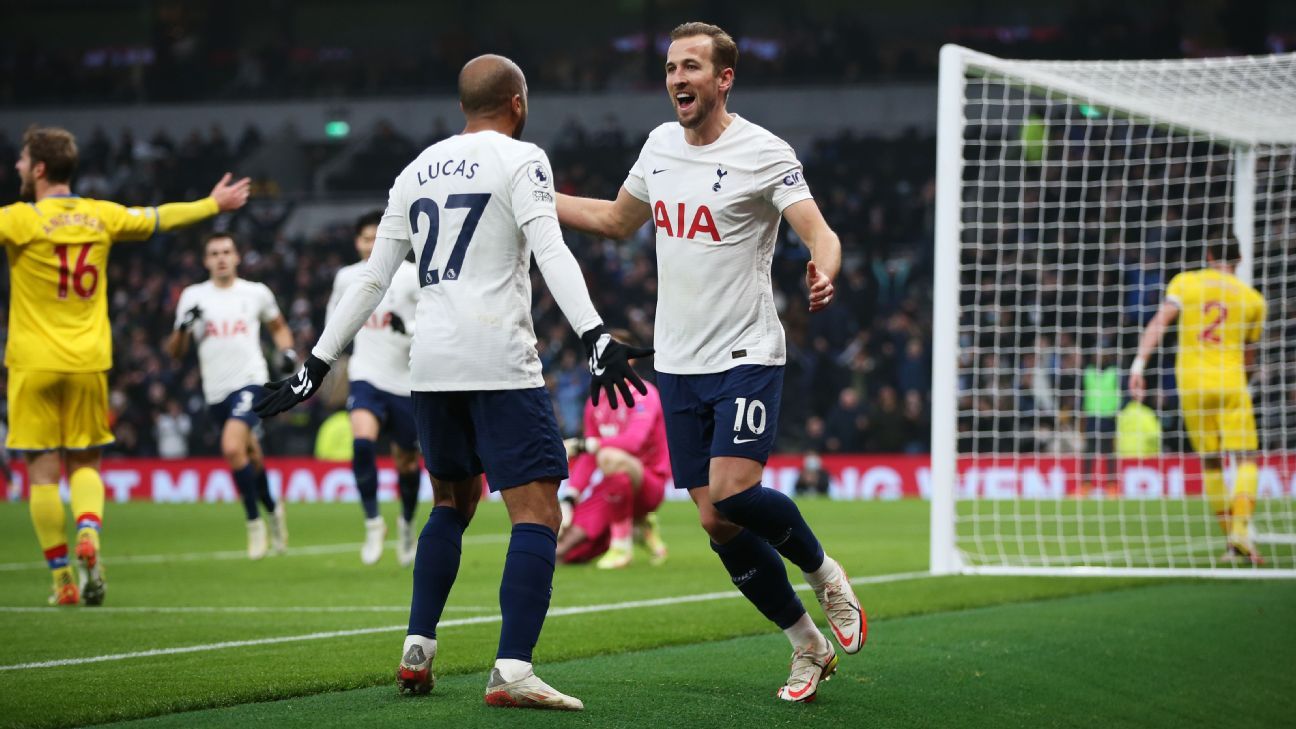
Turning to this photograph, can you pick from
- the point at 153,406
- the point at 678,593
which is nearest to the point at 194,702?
the point at 678,593

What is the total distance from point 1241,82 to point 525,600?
7.98 m

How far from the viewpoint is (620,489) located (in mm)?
11094

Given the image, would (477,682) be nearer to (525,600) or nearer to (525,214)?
(525,600)

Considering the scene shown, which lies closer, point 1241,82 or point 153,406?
point 1241,82

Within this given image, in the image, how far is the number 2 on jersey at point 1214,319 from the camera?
37.0 ft

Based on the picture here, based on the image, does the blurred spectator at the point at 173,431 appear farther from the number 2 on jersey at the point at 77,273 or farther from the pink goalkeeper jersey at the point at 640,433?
the number 2 on jersey at the point at 77,273

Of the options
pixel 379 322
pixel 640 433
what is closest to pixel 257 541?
pixel 379 322

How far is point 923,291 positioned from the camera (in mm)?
25766

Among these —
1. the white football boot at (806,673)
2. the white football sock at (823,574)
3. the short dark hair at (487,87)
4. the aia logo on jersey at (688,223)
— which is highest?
the short dark hair at (487,87)

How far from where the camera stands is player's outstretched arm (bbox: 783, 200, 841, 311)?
4992 millimetres

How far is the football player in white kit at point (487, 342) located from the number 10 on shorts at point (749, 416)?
0.63 metres

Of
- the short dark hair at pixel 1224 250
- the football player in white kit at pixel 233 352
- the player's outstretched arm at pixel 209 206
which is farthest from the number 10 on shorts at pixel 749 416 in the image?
the football player in white kit at pixel 233 352

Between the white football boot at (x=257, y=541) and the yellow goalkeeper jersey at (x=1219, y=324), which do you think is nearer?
the yellow goalkeeper jersey at (x=1219, y=324)

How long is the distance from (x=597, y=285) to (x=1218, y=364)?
16.1m
